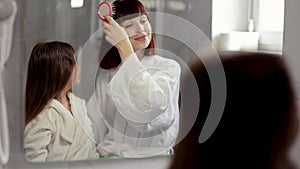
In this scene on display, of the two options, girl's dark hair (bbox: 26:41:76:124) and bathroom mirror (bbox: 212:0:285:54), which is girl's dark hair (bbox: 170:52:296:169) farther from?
girl's dark hair (bbox: 26:41:76:124)

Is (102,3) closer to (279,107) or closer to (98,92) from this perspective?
(98,92)

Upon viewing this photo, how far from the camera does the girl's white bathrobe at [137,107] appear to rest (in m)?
1.03

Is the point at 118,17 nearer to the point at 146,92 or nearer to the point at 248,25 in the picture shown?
the point at 146,92

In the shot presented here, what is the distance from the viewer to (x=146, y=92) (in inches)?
41.3

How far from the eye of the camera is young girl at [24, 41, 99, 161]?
0.99 meters

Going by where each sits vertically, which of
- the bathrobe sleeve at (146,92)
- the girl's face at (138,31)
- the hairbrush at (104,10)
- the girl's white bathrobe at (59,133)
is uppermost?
the hairbrush at (104,10)

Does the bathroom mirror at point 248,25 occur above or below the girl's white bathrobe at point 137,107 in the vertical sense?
above

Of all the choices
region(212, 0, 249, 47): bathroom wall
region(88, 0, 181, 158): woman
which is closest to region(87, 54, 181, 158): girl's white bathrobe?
region(88, 0, 181, 158): woman

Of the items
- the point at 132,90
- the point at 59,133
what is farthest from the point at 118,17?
the point at 59,133

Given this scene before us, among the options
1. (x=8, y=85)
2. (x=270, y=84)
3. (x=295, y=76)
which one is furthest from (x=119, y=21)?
(x=295, y=76)

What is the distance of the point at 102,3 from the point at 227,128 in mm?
366

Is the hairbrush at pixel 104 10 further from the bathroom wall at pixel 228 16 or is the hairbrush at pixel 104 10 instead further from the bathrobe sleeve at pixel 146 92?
the bathroom wall at pixel 228 16

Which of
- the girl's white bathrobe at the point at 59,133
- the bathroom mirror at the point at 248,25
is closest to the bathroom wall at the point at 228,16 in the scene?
the bathroom mirror at the point at 248,25

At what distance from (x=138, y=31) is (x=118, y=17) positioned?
52mm
